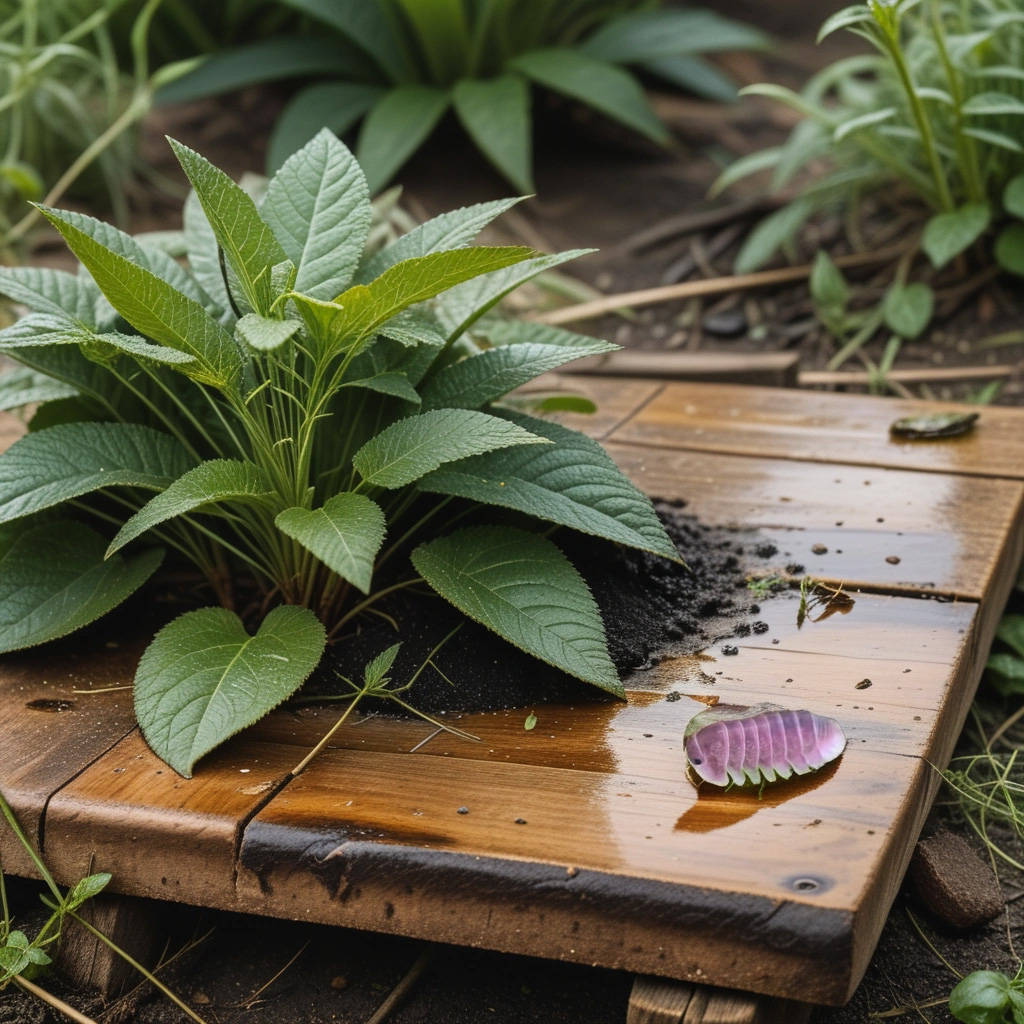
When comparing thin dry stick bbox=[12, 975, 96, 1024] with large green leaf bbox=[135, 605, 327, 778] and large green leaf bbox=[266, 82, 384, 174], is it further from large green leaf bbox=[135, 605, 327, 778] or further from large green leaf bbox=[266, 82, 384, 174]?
large green leaf bbox=[266, 82, 384, 174]

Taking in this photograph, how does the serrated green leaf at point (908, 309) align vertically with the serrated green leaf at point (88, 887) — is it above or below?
below

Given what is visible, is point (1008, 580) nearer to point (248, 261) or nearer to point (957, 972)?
point (957, 972)

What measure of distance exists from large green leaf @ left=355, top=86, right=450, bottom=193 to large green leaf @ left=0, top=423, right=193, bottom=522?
1.83 metres

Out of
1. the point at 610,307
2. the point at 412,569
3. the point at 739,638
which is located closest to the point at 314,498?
the point at 412,569

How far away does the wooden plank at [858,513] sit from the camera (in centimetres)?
150

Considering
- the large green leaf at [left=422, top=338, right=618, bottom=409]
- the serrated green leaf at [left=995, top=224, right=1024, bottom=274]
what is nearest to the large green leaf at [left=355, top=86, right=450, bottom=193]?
the serrated green leaf at [left=995, top=224, right=1024, bottom=274]

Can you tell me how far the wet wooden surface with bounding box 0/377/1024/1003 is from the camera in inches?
39.4

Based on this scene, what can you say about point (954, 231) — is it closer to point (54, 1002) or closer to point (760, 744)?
point (760, 744)

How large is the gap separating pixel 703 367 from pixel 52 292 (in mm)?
1261

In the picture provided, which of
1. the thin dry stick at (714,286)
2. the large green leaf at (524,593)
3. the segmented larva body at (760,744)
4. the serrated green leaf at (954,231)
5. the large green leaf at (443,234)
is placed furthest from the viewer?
the thin dry stick at (714,286)

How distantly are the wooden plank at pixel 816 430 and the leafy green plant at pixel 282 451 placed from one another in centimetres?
44

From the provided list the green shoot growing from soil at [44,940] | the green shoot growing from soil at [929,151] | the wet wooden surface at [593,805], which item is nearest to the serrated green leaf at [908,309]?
the green shoot growing from soil at [929,151]

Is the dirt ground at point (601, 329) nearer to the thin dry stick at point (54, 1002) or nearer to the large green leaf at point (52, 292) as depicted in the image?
the thin dry stick at point (54, 1002)

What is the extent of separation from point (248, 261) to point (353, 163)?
198mm
